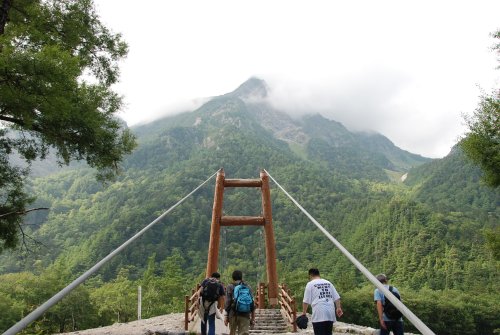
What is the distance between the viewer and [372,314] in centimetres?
3847

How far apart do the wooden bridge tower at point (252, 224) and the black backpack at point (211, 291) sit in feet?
21.2

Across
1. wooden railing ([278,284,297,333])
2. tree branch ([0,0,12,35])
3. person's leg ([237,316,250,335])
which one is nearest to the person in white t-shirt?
person's leg ([237,316,250,335])

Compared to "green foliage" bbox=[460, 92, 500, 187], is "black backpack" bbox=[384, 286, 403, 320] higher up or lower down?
lower down

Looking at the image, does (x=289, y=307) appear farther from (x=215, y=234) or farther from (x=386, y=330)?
(x=386, y=330)

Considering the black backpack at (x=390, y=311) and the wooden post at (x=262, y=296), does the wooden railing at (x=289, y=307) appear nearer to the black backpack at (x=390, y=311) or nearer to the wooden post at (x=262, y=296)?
the wooden post at (x=262, y=296)

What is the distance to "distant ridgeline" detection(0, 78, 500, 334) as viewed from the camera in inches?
1463

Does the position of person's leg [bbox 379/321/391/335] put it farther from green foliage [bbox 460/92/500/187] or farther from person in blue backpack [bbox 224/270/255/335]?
green foliage [bbox 460/92/500/187]

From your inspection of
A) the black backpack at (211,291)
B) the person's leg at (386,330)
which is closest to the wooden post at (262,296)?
the black backpack at (211,291)

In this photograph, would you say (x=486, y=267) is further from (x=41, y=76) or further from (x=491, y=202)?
(x=41, y=76)

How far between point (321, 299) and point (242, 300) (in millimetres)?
1428

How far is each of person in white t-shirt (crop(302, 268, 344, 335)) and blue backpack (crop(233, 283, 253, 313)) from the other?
3.98ft

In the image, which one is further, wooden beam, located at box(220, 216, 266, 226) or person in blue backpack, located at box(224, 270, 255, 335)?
wooden beam, located at box(220, 216, 266, 226)

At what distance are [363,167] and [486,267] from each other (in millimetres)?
112239

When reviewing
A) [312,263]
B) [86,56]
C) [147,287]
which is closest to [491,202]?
[312,263]
